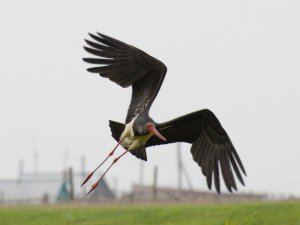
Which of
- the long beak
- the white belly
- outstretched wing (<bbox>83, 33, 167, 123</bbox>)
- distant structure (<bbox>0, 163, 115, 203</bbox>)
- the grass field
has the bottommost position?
the grass field

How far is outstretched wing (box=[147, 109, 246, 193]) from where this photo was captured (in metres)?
14.6

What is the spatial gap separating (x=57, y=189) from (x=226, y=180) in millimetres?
36520

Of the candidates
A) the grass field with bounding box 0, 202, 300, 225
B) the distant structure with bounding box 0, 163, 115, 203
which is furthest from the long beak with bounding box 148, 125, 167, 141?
the distant structure with bounding box 0, 163, 115, 203

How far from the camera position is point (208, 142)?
1513 cm

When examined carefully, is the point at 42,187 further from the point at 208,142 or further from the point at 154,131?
the point at 154,131

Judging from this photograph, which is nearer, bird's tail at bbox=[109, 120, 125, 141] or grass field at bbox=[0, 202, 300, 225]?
bird's tail at bbox=[109, 120, 125, 141]

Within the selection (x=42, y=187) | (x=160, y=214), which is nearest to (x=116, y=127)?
(x=160, y=214)

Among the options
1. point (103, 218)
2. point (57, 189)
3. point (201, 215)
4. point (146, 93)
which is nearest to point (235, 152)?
point (146, 93)

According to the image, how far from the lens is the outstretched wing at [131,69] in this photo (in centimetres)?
1405

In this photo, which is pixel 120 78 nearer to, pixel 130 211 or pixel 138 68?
pixel 138 68

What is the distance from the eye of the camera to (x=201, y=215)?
22109mm

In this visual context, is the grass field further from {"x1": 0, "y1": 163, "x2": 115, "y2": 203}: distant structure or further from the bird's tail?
{"x1": 0, "y1": 163, "x2": 115, "y2": 203}: distant structure

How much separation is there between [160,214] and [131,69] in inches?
335

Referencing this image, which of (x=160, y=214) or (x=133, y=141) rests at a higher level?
(x=133, y=141)
